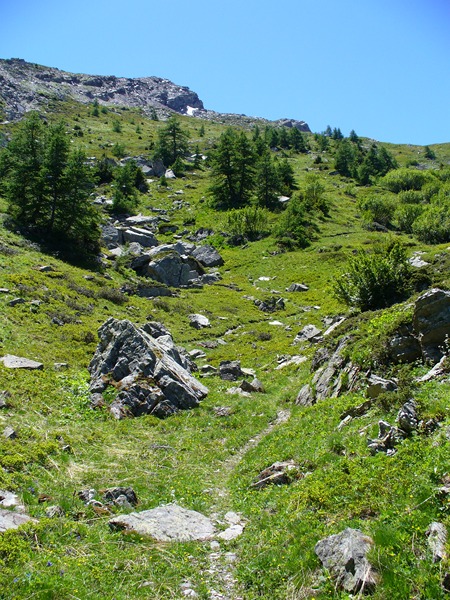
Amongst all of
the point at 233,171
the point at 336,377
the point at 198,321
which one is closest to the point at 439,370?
the point at 336,377

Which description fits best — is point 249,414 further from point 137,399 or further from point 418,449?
point 418,449

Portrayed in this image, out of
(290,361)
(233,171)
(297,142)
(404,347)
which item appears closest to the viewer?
(404,347)

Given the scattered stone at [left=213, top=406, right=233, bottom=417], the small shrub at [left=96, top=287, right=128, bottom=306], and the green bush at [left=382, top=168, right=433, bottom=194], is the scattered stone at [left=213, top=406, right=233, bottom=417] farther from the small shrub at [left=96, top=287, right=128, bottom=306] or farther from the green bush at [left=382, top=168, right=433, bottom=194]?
the green bush at [left=382, top=168, right=433, bottom=194]

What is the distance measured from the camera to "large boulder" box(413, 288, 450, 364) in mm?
12781

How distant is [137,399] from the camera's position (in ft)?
58.4

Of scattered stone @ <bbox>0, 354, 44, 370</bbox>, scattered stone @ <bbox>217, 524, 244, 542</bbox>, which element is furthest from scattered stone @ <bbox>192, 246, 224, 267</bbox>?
scattered stone @ <bbox>217, 524, 244, 542</bbox>

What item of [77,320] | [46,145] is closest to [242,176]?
[46,145]

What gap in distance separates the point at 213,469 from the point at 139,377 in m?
6.56

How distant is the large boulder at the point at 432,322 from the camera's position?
12.8 m

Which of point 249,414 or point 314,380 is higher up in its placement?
point 314,380

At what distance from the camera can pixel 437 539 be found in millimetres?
6012

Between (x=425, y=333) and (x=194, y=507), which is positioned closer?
(x=194, y=507)

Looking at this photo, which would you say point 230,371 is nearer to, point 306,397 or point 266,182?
point 306,397

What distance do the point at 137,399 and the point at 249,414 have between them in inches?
186
